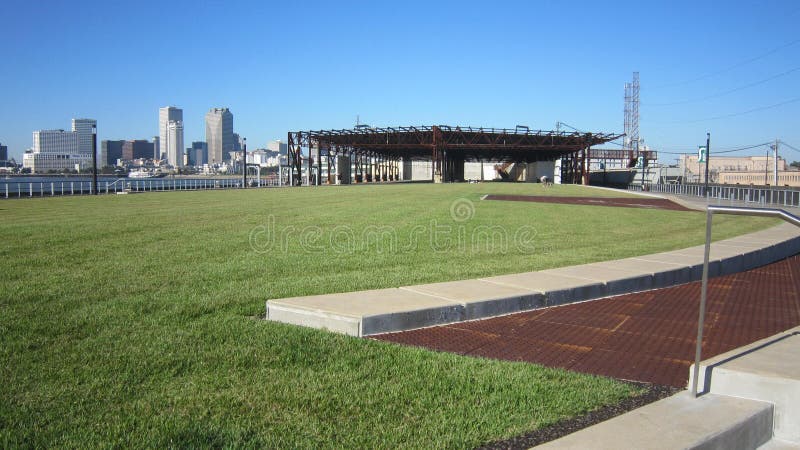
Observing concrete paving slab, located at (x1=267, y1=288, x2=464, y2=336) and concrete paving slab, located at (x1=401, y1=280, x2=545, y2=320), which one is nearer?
concrete paving slab, located at (x1=267, y1=288, x2=464, y2=336)

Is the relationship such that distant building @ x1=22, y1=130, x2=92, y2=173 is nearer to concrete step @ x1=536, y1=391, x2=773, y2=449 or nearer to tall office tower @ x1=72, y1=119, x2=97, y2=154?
tall office tower @ x1=72, y1=119, x2=97, y2=154

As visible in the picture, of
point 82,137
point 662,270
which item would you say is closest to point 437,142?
point 662,270

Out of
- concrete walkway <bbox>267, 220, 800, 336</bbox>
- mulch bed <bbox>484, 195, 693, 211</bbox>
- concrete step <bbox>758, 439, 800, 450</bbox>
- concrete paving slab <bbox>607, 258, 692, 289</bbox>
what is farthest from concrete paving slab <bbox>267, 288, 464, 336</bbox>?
mulch bed <bbox>484, 195, 693, 211</bbox>

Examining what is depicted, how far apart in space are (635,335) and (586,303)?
146 cm

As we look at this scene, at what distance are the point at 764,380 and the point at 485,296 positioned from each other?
3.14 meters

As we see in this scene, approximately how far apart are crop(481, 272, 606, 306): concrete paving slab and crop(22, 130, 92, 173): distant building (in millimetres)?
146102

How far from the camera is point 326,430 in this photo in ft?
12.1

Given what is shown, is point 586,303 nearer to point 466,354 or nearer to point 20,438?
point 466,354

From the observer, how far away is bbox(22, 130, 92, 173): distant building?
452ft

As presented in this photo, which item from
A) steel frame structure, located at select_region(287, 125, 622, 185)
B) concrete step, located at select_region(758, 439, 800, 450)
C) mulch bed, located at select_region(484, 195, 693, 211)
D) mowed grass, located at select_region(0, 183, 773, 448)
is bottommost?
concrete step, located at select_region(758, 439, 800, 450)

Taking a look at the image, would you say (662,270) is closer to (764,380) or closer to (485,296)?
(485,296)

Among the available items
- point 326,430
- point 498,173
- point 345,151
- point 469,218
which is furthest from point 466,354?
point 498,173

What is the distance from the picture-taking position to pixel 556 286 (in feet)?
25.5

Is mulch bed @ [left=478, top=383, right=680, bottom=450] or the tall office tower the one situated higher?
the tall office tower
